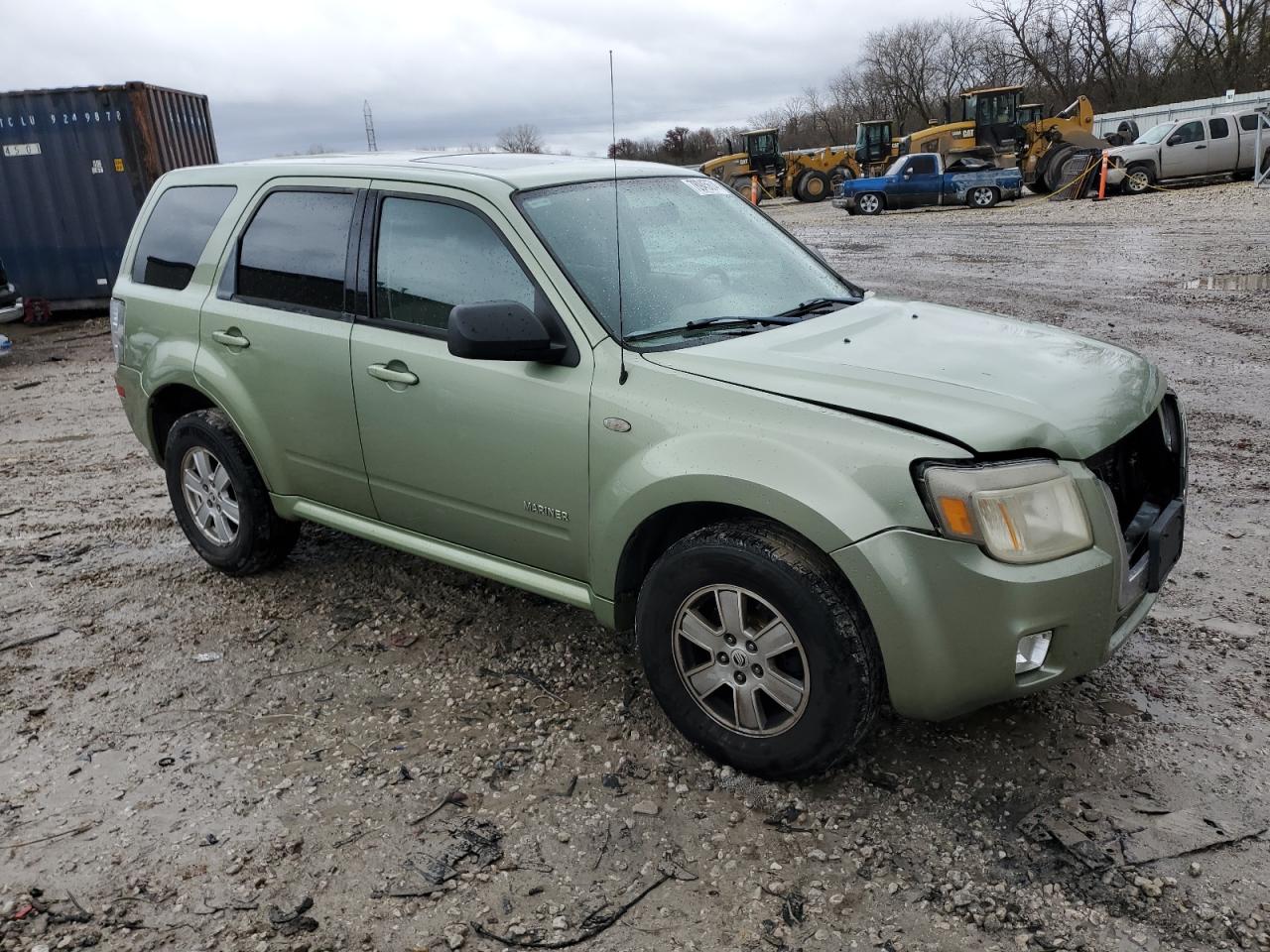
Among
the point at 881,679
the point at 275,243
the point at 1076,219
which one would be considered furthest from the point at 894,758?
the point at 1076,219

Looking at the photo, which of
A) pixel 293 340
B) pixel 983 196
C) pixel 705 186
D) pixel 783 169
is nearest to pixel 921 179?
pixel 983 196

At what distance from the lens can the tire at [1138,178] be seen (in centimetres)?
2533

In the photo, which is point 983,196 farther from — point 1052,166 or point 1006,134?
point 1006,134

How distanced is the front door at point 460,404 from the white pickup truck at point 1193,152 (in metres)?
25.8

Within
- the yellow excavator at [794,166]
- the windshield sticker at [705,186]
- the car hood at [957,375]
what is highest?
the yellow excavator at [794,166]

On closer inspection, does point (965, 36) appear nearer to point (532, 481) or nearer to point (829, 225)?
point (829, 225)

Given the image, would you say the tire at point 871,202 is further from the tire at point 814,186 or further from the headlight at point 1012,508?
the headlight at point 1012,508

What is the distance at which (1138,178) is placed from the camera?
83.2ft

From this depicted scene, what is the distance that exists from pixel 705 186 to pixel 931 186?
2447 centimetres

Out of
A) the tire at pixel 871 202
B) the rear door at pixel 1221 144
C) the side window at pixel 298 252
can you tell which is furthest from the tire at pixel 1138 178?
the side window at pixel 298 252

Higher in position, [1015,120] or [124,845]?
[1015,120]

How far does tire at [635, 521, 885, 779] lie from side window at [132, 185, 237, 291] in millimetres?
2790

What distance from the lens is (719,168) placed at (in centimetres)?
3531

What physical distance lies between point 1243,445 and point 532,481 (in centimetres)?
475
